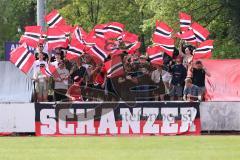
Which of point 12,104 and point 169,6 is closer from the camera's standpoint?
point 12,104

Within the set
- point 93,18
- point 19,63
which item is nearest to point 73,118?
point 19,63

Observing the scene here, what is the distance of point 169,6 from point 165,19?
0.69 metres

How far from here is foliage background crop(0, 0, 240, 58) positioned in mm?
35250

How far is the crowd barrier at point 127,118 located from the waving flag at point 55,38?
2.64 metres

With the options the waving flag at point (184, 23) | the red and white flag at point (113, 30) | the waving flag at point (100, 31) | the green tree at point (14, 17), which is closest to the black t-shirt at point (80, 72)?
the waving flag at point (100, 31)

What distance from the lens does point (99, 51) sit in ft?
71.9

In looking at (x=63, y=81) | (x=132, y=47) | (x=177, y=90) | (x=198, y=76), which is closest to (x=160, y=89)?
(x=177, y=90)

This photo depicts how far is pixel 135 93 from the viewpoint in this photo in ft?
71.1
